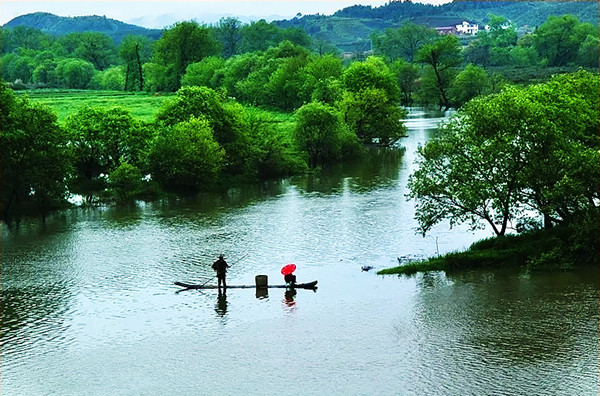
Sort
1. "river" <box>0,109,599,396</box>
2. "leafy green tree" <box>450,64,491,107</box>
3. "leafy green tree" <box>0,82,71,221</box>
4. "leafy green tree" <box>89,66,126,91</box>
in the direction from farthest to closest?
"leafy green tree" <box>89,66,126,91</box> → "leafy green tree" <box>450,64,491,107</box> → "leafy green tree" <box>0,82,71,221</box> → "river" <box>0,109,599,396</box>

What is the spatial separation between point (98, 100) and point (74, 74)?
1783 inches

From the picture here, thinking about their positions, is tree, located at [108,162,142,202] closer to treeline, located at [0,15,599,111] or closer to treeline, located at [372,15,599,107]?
treeline, located at [0,15,599,111]

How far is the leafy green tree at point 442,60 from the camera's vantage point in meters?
137

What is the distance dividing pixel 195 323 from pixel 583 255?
753 inches

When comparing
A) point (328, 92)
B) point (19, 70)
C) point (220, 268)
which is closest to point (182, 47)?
point (19, 70)

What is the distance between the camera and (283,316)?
3584 cm

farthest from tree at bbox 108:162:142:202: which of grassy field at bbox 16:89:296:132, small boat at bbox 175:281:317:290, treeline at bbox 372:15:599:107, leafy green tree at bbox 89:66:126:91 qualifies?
leafy green tree at bbox 89:66:126:91

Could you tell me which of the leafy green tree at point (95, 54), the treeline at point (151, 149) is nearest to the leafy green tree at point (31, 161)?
the treeline at point (151, 149)

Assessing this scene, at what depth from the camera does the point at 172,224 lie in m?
56.6

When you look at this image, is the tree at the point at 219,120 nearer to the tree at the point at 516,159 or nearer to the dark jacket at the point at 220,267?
the tree at the point at 516,159

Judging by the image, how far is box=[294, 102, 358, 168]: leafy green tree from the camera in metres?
82.0

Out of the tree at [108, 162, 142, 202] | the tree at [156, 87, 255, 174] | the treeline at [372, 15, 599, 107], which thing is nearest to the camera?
the tree at [108, 162, 142, 202]

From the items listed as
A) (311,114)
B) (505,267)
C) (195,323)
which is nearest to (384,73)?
(311,114)

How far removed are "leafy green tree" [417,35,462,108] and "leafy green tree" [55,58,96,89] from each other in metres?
69.9
